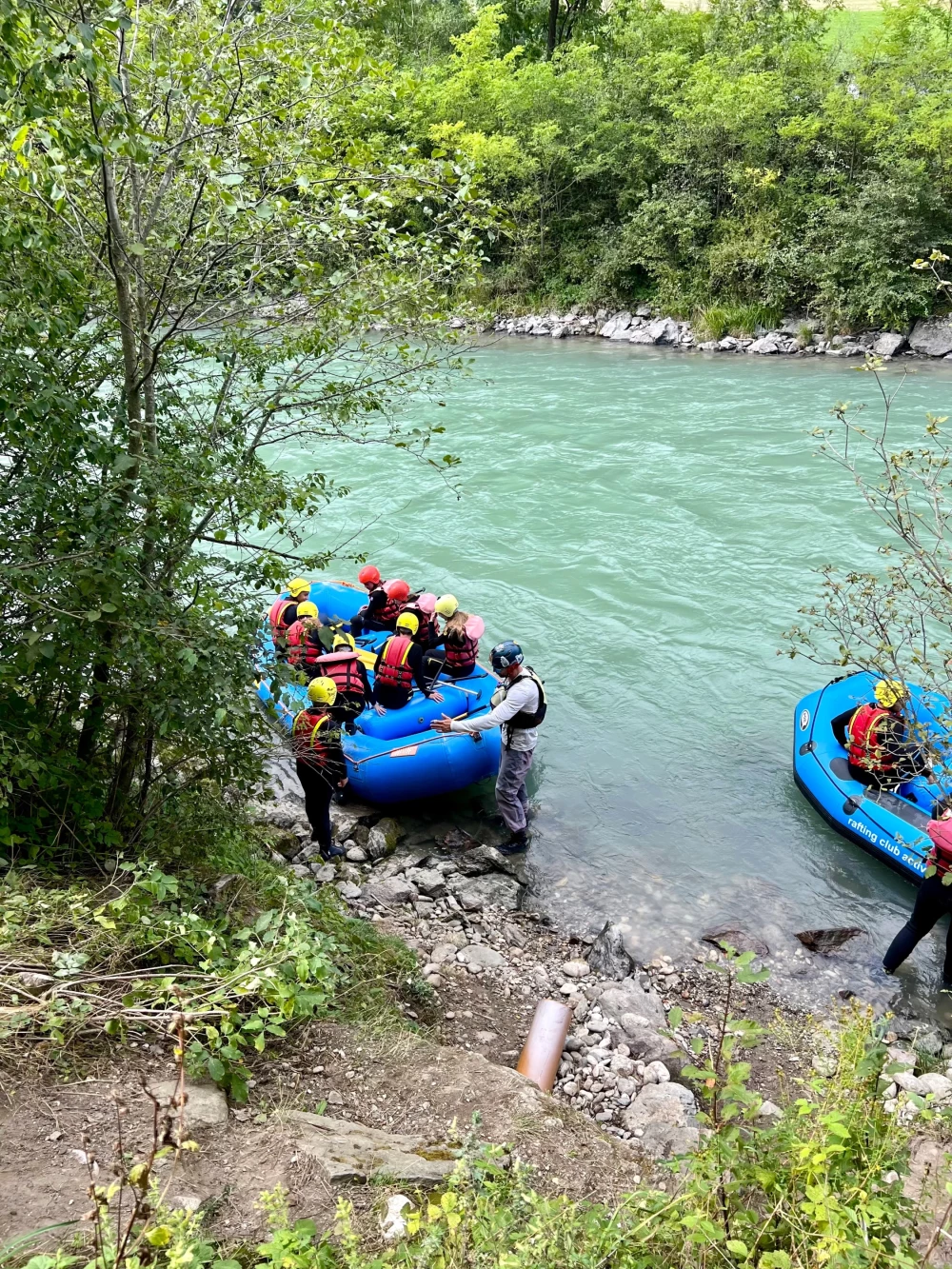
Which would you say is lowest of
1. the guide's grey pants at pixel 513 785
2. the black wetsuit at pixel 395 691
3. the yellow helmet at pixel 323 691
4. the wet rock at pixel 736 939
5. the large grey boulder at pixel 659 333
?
the wet rock at pixel 736 939

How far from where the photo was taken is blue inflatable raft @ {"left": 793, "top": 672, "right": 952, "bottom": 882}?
5977mm

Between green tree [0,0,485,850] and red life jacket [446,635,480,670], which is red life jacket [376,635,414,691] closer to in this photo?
red life jacket [446,635,480,670]

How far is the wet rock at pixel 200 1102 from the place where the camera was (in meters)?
2.67

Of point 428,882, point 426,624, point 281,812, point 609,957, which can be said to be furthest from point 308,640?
point 609,957

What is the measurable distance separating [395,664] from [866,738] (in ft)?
11.8

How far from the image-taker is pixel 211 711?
3527 mm

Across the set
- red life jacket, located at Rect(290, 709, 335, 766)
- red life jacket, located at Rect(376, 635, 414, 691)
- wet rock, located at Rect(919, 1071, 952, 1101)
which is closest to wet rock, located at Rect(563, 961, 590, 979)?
wet rock, located at Rect(919, 1071, 952, 1101)

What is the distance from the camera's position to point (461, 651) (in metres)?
7.45

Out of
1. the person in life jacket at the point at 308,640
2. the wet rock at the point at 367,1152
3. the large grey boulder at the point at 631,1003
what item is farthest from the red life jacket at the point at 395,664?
the wet rock at the point at 367,1152

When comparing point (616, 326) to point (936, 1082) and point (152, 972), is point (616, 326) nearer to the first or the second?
point (936, 1082)

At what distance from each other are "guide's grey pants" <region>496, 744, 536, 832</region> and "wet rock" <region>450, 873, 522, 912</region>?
51cm

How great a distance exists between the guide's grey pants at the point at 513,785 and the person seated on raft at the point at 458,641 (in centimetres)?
112

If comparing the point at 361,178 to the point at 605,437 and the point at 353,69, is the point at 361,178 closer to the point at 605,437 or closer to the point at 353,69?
the point at 353,69

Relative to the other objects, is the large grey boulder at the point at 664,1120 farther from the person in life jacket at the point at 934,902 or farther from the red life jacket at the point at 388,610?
the red life jacket at the point at 388,610
